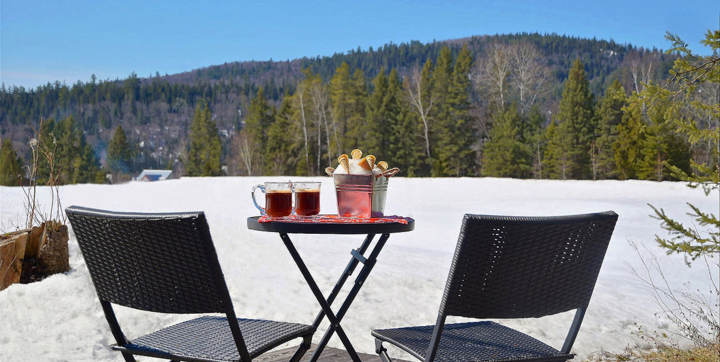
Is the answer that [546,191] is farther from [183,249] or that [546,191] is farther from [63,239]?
[183,249]

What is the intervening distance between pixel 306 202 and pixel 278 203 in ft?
0.40

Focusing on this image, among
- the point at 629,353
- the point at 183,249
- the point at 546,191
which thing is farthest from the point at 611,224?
the point at 546,191

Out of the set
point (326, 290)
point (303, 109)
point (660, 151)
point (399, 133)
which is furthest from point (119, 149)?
point (326, 290)

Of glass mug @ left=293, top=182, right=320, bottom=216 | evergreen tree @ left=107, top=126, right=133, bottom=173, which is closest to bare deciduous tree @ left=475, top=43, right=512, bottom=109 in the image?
glass mug @ left=293, top=182, right=320, bottom=216

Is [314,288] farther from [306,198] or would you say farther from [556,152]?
[556,152]

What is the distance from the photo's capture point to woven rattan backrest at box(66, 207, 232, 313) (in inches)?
61.4

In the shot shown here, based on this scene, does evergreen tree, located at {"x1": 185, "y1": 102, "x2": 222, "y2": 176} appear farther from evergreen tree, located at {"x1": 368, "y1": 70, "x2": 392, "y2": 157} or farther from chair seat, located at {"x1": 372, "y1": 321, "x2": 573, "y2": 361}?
chair seat, located at {"x1": 372, "y1": 321, "x2": 573, "y2": 361}

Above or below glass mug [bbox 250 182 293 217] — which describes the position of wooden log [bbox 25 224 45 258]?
below

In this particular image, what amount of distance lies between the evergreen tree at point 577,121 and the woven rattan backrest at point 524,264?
26.9 meters

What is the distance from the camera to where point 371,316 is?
14.3ft

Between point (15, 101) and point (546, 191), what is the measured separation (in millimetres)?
92702

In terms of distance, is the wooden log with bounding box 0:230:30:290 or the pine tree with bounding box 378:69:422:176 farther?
the pine tree with bounding box 378:69:422:176

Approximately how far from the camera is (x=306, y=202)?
90.1 inches

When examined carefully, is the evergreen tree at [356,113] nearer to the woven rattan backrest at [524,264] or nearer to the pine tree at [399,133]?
the pine tree at [399,133]
